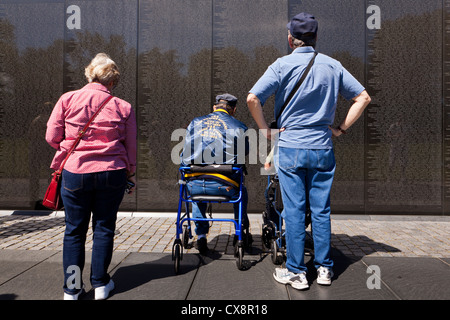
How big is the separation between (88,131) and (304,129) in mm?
1836

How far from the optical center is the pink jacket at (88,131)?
2.77 metres

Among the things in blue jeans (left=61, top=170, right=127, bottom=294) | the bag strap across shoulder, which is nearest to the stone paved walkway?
blue jeans (left=61, top=170, right=127, bottom=294)

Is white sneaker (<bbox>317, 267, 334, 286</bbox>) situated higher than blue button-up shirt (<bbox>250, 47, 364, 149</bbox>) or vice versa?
blue button-up shirt (<bbox>250, 47, 364, 149</bbox>)

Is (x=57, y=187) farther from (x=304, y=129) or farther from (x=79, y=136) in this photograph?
(x=304, y=129)

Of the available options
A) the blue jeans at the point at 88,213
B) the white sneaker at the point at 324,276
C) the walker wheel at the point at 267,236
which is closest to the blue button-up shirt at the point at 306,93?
the white sneaker at the point at 324,276

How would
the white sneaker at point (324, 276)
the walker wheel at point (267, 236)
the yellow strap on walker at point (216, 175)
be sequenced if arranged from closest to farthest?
1. the white sneaker at point (324, 276)
2. the yellow strap on walker at point (216, 175)
3. the walker wheel at point (267, 236)

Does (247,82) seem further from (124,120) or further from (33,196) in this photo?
(33,196)

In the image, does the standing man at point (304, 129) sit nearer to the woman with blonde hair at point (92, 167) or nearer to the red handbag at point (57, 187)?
the woman with blonde hair at point (92, 167)

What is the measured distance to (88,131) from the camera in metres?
2.79

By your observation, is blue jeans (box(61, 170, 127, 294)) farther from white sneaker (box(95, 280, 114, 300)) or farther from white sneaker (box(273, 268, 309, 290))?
white sneaker (box(273, 268, 309, 290))

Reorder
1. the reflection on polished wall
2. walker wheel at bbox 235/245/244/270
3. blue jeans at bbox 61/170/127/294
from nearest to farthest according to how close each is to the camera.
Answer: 1. blue jeans at bbox 61/170/127/294
2. walker wheel at bbox 235/245/244/270
3. the reflection on polished wall

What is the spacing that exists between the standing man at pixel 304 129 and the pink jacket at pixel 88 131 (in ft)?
3.94

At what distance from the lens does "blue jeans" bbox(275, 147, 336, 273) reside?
10.1 feet
